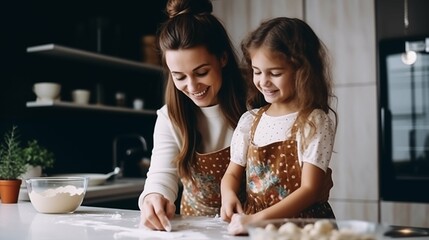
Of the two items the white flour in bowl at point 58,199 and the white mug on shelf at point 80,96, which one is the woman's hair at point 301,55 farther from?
the white mug on shelf at point 80,96

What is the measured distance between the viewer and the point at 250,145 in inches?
52.8

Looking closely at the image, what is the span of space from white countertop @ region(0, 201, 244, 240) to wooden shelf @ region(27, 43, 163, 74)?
1382mm

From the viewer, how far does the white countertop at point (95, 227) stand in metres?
1.09

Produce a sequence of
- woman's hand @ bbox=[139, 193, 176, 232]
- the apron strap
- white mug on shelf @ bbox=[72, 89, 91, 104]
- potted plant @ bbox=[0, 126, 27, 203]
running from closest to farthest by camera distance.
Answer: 1. woman's hand @ bbox=[139, 193, 176, 232]
2. the apron strap
3. potted plant @ bbox=[0, 126, 27, 203]
4. white mug on shelf @ bbox=[72, 89, 91, 104]

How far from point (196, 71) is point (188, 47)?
0.07 m

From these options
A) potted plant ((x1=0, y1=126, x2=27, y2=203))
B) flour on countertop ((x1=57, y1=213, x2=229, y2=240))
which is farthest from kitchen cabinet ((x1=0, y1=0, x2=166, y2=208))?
flour on countertop ((x1=57, y1=213, x2=229, y2=240))

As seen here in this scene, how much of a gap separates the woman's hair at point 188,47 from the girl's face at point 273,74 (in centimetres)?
23

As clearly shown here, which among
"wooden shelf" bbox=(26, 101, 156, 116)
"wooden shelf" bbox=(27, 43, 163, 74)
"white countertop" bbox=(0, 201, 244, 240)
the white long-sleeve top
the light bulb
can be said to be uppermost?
"wooden shelf" bbox=(27, 43, 163, 74)

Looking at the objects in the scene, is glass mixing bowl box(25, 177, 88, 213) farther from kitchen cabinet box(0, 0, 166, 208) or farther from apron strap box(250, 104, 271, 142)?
kitchen cabinet box(0, 0, 166, 208)

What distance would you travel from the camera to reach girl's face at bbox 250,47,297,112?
1.21 metres

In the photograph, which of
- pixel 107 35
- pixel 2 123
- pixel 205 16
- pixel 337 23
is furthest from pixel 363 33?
pixel 2 123

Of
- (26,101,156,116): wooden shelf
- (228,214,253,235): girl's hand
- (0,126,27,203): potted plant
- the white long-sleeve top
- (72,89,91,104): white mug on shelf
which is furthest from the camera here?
(72,89,91,104): white mug on shelf

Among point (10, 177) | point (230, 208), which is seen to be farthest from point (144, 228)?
point (10, 177)

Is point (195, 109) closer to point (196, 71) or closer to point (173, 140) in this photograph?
point (173, 140)
